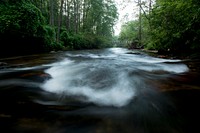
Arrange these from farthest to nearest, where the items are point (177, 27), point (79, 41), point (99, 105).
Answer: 1. point (79, 41)
2. point (177, 27)
3. point (99, 105)

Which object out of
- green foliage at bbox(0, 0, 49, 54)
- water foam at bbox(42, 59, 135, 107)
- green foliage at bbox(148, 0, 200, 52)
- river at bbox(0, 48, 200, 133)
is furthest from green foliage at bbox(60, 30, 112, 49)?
river at bbox(0, 48, 200, 133)

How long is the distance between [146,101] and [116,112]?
0.65m

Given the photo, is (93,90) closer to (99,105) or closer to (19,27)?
(99,105)

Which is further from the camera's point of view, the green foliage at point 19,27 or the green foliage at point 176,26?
the green foliage at point 19,27

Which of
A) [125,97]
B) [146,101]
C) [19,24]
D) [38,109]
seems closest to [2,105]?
[38,109]

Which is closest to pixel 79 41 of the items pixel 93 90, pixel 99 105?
pixel 93 90

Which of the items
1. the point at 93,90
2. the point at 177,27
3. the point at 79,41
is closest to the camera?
the point at 93,90

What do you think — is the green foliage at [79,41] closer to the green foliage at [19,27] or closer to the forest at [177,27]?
the green foliage at [19,27]

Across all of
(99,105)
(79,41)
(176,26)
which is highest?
(176,26)

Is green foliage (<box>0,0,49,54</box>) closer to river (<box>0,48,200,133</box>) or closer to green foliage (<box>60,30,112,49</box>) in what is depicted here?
river (<box>0,48,200,133</box>)

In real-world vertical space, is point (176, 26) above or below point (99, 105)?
above

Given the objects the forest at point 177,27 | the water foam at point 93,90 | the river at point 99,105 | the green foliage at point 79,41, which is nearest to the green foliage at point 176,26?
the forest at point 177,27

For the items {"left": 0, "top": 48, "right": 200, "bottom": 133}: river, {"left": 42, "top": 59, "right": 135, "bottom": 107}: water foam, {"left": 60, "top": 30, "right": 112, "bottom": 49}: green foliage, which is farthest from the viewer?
{"left": 60, "top": 30, "right": 112, "bottom": 49}: green foliage

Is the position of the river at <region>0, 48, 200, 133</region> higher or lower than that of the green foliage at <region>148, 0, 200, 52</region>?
lower
